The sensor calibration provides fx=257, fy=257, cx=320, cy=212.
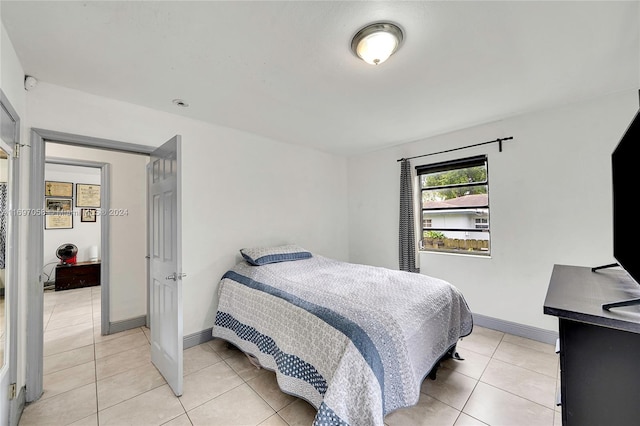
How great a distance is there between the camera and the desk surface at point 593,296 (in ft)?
2.58

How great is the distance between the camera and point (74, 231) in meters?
5.39

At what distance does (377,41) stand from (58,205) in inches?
266

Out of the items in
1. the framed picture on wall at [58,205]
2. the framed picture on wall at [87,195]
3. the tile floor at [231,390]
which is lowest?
the tile floor at [231,390]

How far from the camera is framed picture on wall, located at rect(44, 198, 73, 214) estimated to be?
5.10m

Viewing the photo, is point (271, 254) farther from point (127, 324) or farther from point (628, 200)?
point (628, 200)

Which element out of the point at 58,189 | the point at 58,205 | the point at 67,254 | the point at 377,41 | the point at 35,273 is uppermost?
the point at 377,41

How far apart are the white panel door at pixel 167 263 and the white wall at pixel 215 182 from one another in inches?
13.3

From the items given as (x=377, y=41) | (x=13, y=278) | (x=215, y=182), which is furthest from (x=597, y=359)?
(x=215, y=182)

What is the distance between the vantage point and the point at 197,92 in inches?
88.5

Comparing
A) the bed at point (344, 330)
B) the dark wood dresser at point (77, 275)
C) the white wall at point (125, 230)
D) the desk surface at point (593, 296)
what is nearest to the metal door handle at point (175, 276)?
the bed at point (344, 330)

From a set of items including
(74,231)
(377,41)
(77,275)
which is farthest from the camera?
(74,231)

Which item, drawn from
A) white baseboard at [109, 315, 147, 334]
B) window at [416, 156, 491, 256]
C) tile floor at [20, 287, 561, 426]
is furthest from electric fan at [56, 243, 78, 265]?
window at [416, 156, 491, 256]

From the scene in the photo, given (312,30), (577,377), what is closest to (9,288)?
(312,30)

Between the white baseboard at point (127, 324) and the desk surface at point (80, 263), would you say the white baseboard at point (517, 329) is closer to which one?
the white baseboard at point (127, 324)
